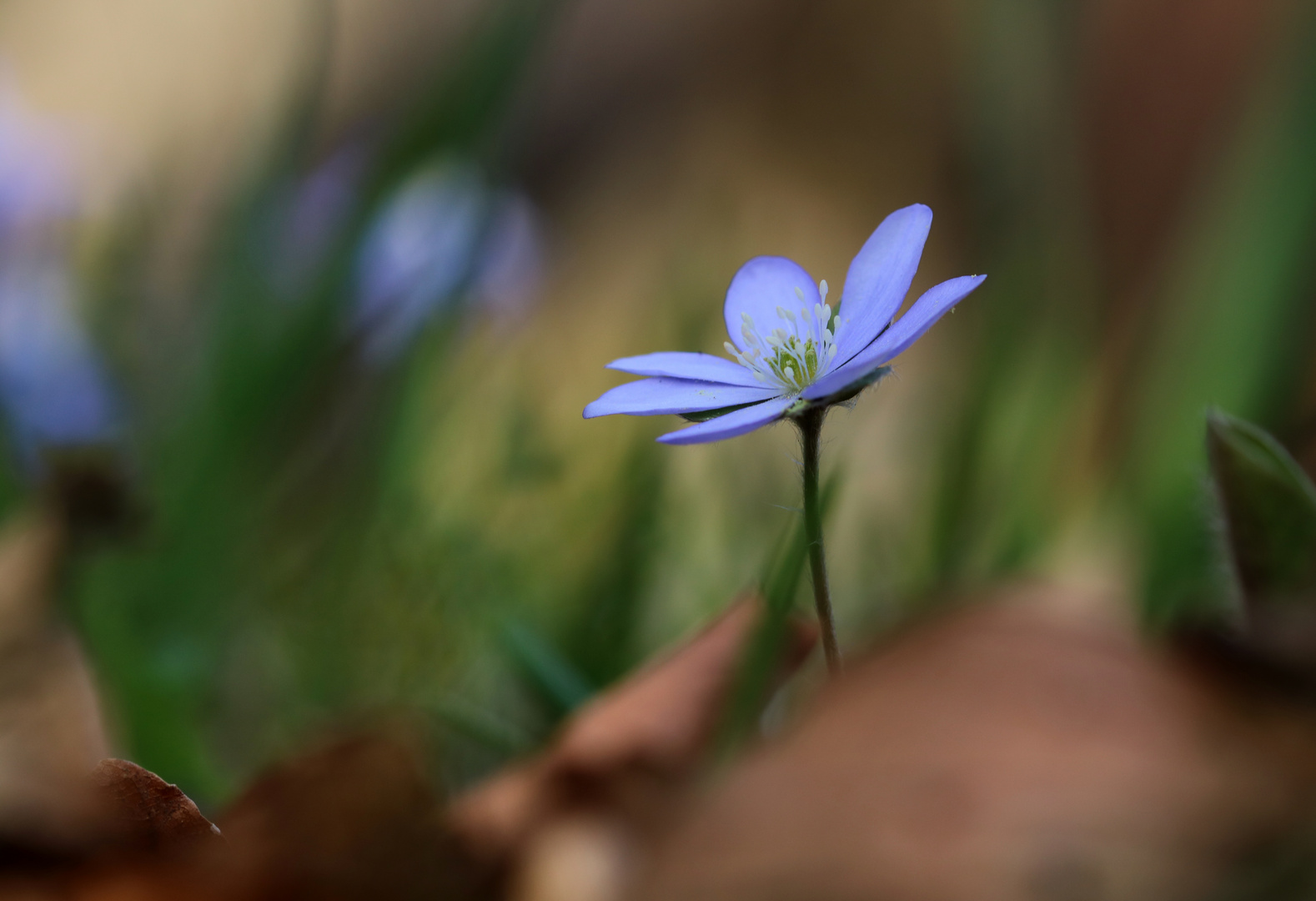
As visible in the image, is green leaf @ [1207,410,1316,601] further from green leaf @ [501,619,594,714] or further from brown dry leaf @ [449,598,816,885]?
green leaf @ [501,619,594,714]

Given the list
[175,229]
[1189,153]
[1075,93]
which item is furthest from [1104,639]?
[1189,153]

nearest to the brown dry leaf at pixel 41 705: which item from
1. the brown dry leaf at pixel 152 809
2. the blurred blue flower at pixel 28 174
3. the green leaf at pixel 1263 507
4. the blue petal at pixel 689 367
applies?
the brown dry leaf at pixel 152 809

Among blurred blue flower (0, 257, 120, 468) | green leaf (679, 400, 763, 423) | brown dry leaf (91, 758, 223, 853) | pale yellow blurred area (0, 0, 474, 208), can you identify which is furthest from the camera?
pale yellow blurred area (0, 0, 474, 208)

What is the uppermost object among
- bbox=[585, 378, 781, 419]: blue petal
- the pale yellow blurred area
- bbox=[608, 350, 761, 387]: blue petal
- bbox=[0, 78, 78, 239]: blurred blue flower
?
the pale yellow blurred area

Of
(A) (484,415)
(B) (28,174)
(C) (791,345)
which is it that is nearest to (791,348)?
(C) (791,345)

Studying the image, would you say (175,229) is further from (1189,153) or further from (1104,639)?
(1189,153)

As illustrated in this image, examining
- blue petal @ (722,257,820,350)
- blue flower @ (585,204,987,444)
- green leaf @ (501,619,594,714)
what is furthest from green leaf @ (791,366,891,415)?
green leaf @ (501,619,594,714)

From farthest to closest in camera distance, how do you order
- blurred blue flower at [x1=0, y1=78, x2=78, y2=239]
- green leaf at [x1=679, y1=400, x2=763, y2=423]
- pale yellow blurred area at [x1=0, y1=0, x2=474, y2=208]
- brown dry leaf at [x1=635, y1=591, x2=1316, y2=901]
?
1. pale yellow blurred area at [x1=0, y1=0, x2=474, y2=208]
2. blurred blue flower at [x1=0, y1=78, x2=78, y2=239]
3. green leaf at [x1=679, y1=400, x2=763, y2=423]
4. brown dry leaf at [x1=635, y1=591, x2=1316, y2=901]

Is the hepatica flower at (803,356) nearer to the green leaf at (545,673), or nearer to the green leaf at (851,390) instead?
the green leaf at (851,390)
